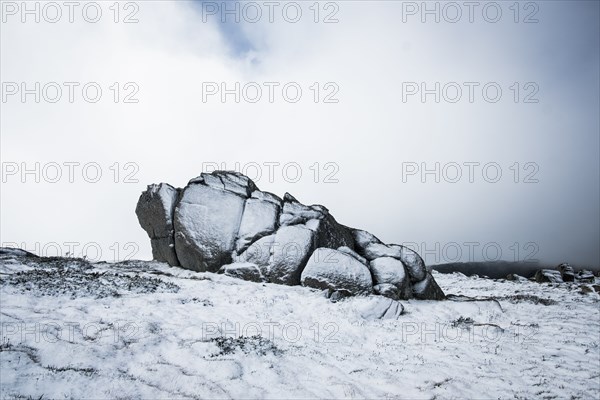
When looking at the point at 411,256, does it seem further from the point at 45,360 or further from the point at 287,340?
the point at 45,360

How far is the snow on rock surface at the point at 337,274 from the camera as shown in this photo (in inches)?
617

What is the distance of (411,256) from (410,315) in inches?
235

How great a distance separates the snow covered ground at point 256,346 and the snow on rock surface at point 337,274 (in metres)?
2.26

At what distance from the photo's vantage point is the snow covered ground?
6.32 meters

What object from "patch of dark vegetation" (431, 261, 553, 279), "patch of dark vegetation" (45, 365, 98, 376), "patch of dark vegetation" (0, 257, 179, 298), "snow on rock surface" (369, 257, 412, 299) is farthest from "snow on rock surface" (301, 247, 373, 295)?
"patch of dark vegetation" (431, 261, 553, 279)

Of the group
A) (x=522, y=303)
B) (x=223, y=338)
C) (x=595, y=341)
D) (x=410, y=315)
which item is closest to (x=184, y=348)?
(x=223, y=338)

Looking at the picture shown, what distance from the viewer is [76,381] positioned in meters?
5.85

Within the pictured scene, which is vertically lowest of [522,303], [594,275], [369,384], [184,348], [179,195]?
[594,275]

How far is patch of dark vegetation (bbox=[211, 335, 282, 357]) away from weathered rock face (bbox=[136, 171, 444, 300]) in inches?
→ 226

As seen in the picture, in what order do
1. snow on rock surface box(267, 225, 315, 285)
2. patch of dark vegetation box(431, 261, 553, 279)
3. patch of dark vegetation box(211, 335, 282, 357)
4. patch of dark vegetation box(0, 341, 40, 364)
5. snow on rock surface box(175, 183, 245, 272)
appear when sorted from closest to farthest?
patch of dark vegetation box(0, 341, 40, 364) < patch of dark vegetation box(211, 335, 282, 357) < snow on rock surface box(267, 225, 315, 285) < snow on rock surface box(175, 183, 245, 272) < patch of dark vegetation box(431, 261, 553, 279)

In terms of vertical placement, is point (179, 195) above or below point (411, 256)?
above

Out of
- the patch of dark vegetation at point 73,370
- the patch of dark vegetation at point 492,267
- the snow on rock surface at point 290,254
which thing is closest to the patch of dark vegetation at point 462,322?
the snow on rock surface at point 290,254

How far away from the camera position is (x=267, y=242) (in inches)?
688

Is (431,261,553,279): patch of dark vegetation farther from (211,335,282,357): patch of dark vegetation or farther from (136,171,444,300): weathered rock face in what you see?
(211,335,282,357): patch of dark vegetation
